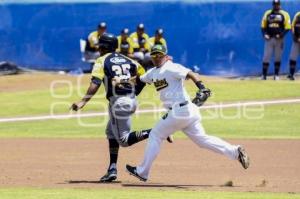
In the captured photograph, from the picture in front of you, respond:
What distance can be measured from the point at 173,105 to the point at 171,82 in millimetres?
280

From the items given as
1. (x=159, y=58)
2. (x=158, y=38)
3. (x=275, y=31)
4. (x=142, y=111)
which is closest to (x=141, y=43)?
(x=158, y=38)

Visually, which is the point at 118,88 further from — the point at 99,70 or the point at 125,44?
the point at 125,44

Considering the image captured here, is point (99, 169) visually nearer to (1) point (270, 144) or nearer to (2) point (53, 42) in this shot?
(1) point (270, 144)

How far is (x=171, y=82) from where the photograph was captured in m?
10.6

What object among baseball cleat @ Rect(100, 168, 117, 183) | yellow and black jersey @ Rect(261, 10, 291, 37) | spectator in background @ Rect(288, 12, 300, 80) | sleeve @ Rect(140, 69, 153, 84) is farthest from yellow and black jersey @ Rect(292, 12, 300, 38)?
sleeve @ Rect(140, 69, 153, 84)

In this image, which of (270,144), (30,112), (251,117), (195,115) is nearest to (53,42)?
(30,112)

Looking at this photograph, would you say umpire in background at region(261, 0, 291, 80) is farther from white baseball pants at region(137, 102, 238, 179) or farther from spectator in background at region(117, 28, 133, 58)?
white baseball pants at region(137, 102, 238, 179)

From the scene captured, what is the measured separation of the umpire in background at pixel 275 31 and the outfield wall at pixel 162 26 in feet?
5.12

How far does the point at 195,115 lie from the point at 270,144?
17.5ft

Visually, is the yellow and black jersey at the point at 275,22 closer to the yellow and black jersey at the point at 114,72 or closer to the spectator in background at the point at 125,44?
the spectator in background at the point at 125,44

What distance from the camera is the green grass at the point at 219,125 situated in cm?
1793

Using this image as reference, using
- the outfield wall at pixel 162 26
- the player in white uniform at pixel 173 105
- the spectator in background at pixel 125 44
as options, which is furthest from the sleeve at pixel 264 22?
the player in white uniform at pixel 173 105

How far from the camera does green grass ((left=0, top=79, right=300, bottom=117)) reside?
75.8ft

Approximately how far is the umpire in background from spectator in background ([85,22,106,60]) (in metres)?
4.77
